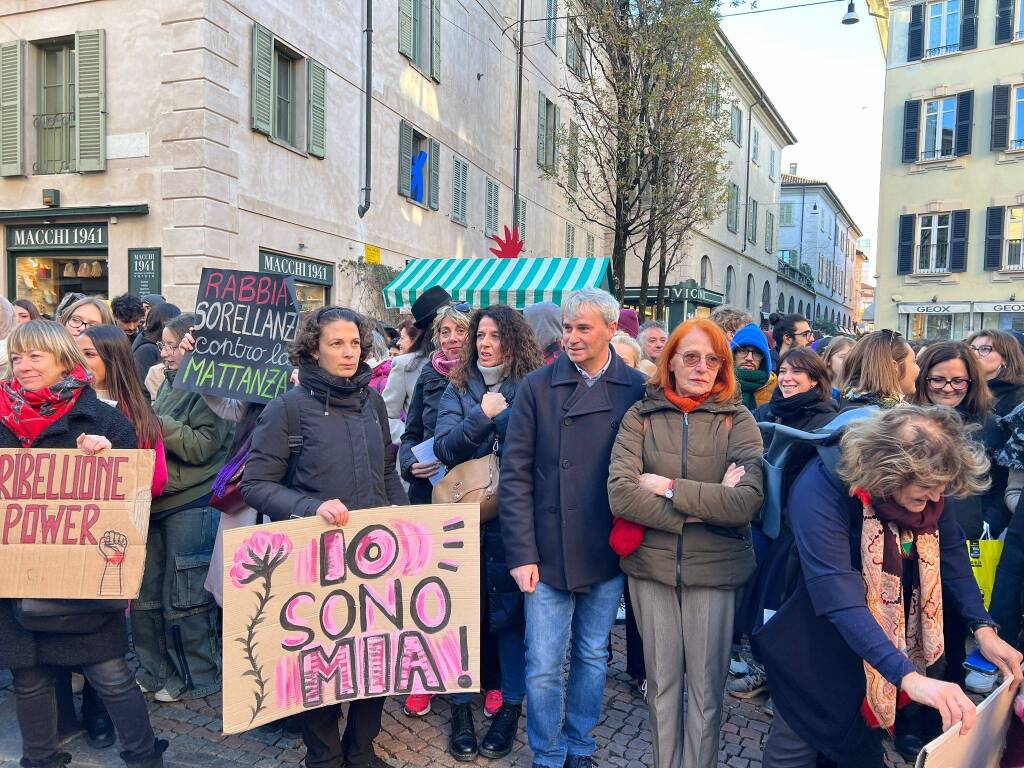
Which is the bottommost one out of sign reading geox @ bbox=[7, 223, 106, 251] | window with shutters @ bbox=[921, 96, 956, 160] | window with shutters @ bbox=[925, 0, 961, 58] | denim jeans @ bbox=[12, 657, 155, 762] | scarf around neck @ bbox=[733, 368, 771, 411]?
denim jeans @ bbox=[12, 657, 155, 762]

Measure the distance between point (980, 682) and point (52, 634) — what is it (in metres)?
4.76

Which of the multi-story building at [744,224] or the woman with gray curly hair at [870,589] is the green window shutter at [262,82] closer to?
the woman with gray curly hair at [870,589]

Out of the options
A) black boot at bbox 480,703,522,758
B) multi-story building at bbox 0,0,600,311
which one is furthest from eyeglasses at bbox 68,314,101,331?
multi-story building at bbox 0,0,600,311

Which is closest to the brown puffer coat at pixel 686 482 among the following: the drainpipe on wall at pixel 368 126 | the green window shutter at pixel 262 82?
the green window shutter at pixel 262 82

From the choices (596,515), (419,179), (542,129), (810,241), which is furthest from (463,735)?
(810,241)

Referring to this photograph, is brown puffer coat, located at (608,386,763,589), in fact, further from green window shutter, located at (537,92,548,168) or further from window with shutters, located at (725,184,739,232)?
window with shutters, located at (725,184,739,232)

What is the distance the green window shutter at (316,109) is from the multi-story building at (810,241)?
1543 inches

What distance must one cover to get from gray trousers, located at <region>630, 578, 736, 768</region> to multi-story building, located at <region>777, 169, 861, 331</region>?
4689cm

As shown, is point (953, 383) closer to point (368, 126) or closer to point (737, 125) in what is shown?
point (368, 126)

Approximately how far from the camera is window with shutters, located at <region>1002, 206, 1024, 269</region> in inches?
894

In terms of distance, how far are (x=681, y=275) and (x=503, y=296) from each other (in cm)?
1942

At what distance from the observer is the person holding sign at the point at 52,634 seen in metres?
3.00

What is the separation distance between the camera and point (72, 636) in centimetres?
301

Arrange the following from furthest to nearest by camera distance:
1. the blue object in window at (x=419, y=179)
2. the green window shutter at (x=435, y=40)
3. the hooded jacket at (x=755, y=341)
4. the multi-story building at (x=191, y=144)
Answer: the green window shutter at (x=435, y=40)
the blue object in window at (x=419, y=179)
the multi-story building at (x=191, y=144)
the hooded jacket at (x=755, y=341)
